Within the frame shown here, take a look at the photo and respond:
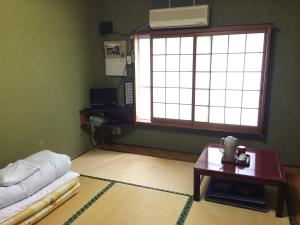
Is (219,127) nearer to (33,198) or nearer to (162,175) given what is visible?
(162,175)

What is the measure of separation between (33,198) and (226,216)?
1.72 meters

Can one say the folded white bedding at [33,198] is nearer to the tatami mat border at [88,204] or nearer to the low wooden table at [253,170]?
the tatami mat border at [88,204]

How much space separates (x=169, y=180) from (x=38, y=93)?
187 centimetres

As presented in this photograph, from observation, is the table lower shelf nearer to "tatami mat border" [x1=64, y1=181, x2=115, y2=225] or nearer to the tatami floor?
the tatami floor

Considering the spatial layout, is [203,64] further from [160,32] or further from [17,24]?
[17,24]

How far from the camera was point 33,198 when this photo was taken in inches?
89.4

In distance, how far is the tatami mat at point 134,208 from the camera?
224 centimetres

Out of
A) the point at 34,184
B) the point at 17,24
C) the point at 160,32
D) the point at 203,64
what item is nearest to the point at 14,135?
the point at 34,184

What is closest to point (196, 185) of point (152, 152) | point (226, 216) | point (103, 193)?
point (226, 216)

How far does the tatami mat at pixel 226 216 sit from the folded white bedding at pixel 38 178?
1.34 meters

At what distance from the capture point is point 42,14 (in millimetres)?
3049

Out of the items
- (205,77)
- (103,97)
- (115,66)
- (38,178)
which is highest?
(115,66)

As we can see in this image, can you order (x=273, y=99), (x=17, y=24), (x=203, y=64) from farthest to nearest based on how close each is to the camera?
(x=203, y=64) < (x=273, y=99) < (x=17, y=24)

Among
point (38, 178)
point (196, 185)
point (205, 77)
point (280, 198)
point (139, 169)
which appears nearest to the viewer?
point (280, 198)
